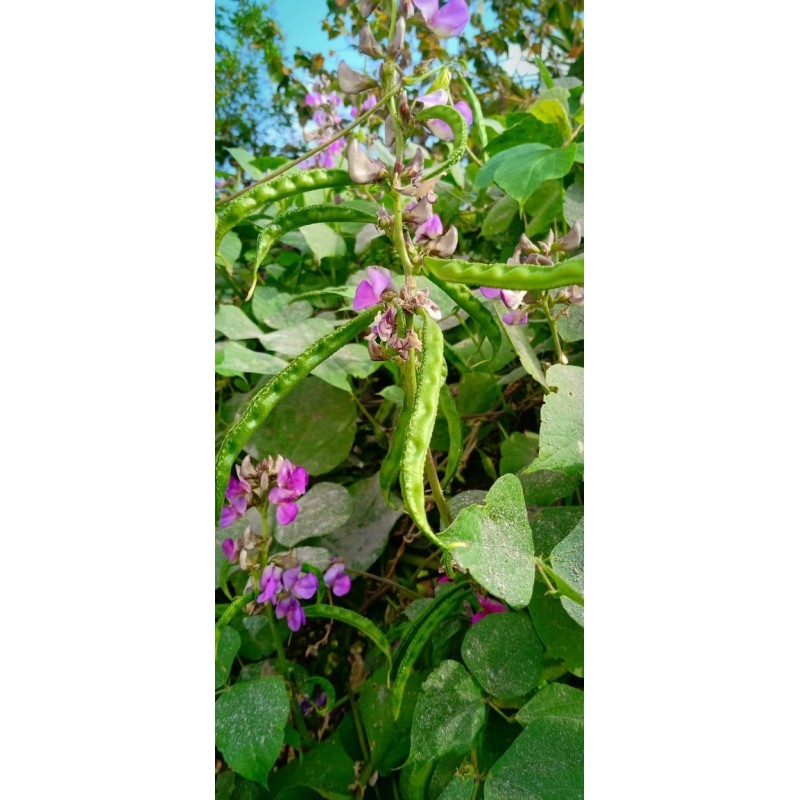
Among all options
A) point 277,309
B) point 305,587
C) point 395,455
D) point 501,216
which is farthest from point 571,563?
point 277,309

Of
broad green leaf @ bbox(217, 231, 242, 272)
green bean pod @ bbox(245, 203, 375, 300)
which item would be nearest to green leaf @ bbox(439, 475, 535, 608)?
green bean pod @ bbox(245, 203, 375, 300)

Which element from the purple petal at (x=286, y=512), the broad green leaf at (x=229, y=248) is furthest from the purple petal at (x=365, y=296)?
the broad green leaf at (x=229, y=248)

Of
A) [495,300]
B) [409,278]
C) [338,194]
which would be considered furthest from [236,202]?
[338,194]

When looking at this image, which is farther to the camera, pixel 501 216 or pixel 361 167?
pixel 501 216

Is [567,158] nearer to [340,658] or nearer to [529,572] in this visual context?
[529,572]

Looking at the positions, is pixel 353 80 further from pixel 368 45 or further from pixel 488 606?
pixel 488 606

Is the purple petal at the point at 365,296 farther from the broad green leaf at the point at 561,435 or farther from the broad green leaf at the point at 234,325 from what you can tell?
the broad green leaf at the point at 234,325
